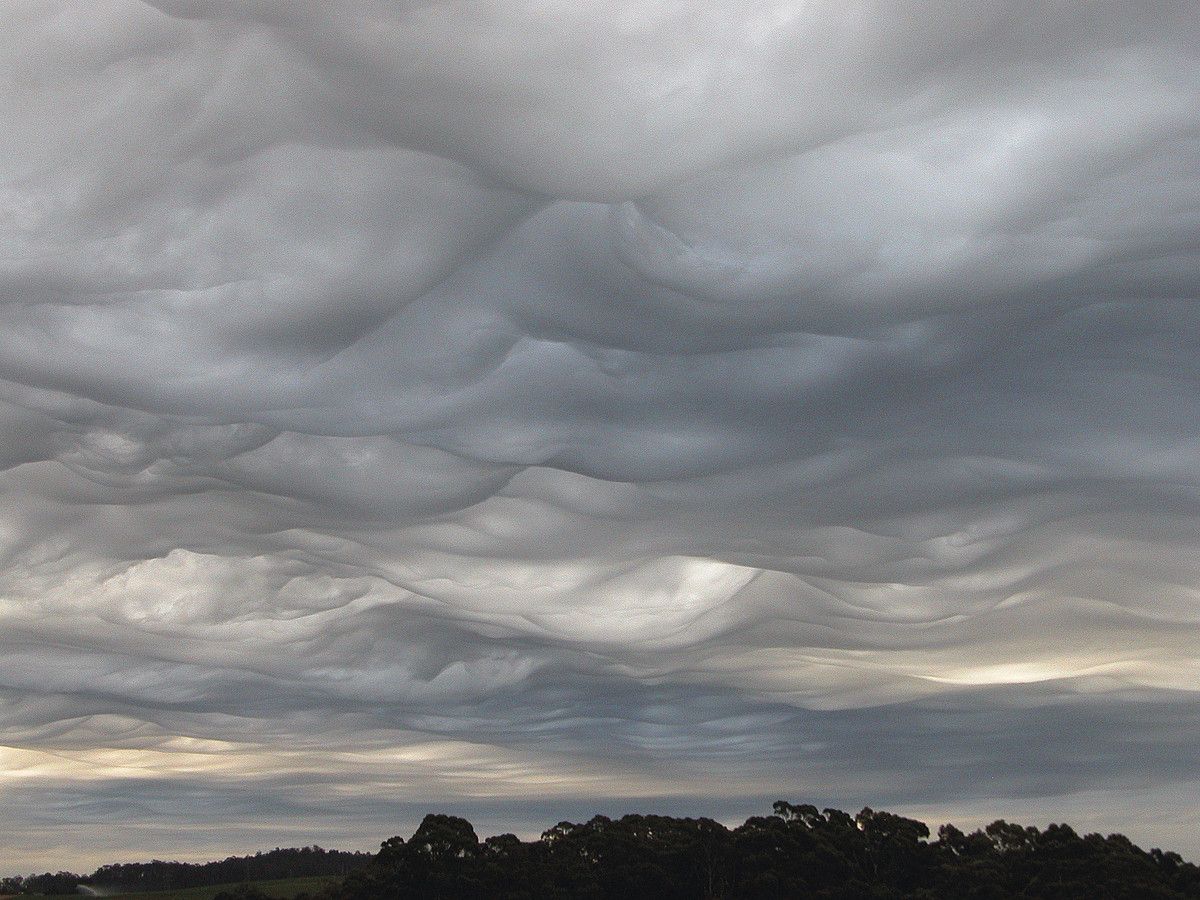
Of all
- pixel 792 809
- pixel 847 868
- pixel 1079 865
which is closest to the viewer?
pixel 1079 865

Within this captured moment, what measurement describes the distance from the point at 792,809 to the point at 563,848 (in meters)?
37.8

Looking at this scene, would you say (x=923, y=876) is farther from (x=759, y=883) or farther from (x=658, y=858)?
(x=658, y=858)

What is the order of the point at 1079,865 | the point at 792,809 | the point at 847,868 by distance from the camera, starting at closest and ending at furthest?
the point at 1079,865 → the point at 847,868 → the point at 792,809

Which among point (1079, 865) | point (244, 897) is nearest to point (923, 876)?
point (1079, 865)

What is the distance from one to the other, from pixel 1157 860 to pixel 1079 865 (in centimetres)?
1517

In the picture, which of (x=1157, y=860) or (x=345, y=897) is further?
(x=345, y=897)

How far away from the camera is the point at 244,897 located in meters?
194

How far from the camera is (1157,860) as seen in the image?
17188 centimetres

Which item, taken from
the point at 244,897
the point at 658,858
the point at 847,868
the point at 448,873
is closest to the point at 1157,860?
the point at 847,868

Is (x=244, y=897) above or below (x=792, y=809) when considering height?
below

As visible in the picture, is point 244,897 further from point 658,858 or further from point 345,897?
point 658,858

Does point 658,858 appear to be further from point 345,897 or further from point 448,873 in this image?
point 345,897

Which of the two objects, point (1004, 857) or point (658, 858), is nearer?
point (1004, 857)

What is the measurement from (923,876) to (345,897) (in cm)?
8780
